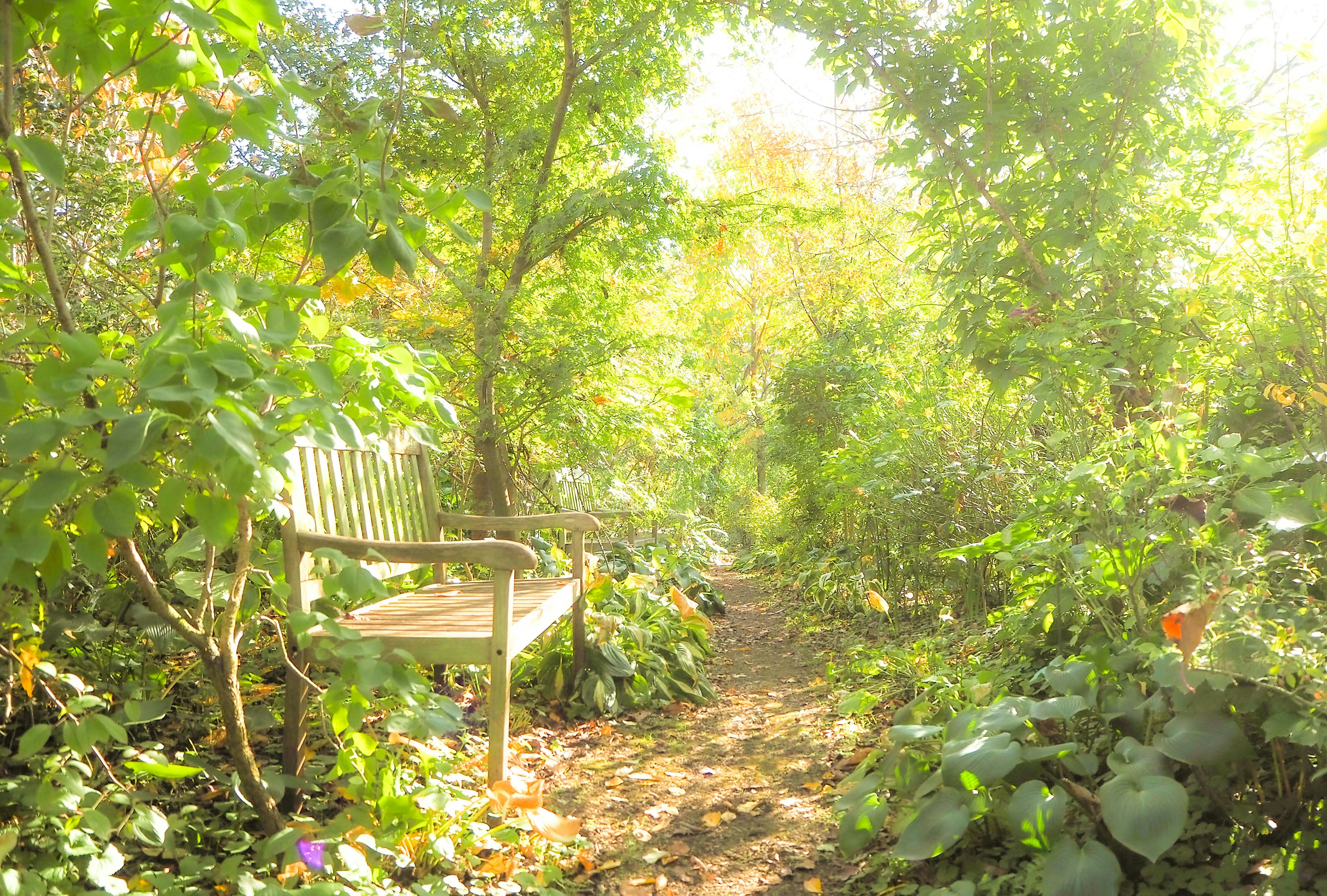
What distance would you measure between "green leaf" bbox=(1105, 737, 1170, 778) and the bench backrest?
6.09ft

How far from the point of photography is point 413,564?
9.81 ft

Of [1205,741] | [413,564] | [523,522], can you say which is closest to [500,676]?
[413,564]

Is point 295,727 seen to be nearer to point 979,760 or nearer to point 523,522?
point 523,522

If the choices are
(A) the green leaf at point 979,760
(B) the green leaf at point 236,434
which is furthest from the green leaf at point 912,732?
(B) the green leaf at point 236,434

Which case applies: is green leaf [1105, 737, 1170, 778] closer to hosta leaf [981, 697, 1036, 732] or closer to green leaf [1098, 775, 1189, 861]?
green leaf [1098, 775, 1189, 861]

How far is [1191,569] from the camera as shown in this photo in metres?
2.20

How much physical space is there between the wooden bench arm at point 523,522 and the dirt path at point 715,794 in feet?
2.88

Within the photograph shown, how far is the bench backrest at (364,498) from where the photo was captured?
2.54 metres

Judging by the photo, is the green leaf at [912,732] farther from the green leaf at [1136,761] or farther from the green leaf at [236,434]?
the green leaf at [236,434]

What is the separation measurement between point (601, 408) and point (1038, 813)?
3218mm

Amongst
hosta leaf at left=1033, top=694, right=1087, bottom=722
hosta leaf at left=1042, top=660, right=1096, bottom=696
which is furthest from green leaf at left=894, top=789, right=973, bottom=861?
hosta leaf at left=1042, top=660, right=1096, bottom=696

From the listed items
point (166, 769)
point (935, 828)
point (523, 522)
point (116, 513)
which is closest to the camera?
point (116, 513)

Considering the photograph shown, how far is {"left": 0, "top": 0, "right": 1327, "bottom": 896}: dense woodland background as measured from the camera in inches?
62.2

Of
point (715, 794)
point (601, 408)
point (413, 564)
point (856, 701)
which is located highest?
point (601, 408)
